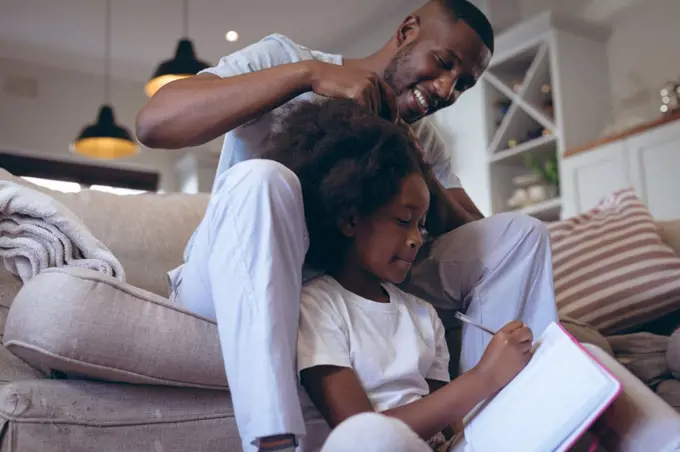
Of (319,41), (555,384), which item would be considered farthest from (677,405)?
(319,41)

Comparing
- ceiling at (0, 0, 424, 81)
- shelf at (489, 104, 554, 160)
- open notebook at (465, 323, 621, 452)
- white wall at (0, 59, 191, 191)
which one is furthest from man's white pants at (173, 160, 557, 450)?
white wall at (0, 59, 191, 191)

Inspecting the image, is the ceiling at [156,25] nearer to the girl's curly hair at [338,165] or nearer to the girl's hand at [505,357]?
the girl's curly hair at [338,165]

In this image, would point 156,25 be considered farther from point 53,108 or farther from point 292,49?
point 292,49

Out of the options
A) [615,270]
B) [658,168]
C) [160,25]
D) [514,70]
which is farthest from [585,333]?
[160,25]

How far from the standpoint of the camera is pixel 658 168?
2.88 meters

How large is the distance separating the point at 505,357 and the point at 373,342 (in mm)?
171

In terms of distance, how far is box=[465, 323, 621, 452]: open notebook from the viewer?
80cm

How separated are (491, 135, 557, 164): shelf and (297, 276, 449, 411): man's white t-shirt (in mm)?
2445

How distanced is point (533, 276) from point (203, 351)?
21.6 inches

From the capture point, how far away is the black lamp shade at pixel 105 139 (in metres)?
3.90

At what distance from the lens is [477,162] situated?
147 inches

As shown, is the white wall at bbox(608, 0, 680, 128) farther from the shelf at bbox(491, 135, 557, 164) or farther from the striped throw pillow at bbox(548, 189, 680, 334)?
the striped throw pillow at bbox(548, 189, 680, 334)

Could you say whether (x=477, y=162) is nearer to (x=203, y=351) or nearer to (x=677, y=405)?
(x=677, y=405)

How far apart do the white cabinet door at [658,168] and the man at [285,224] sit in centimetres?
159
